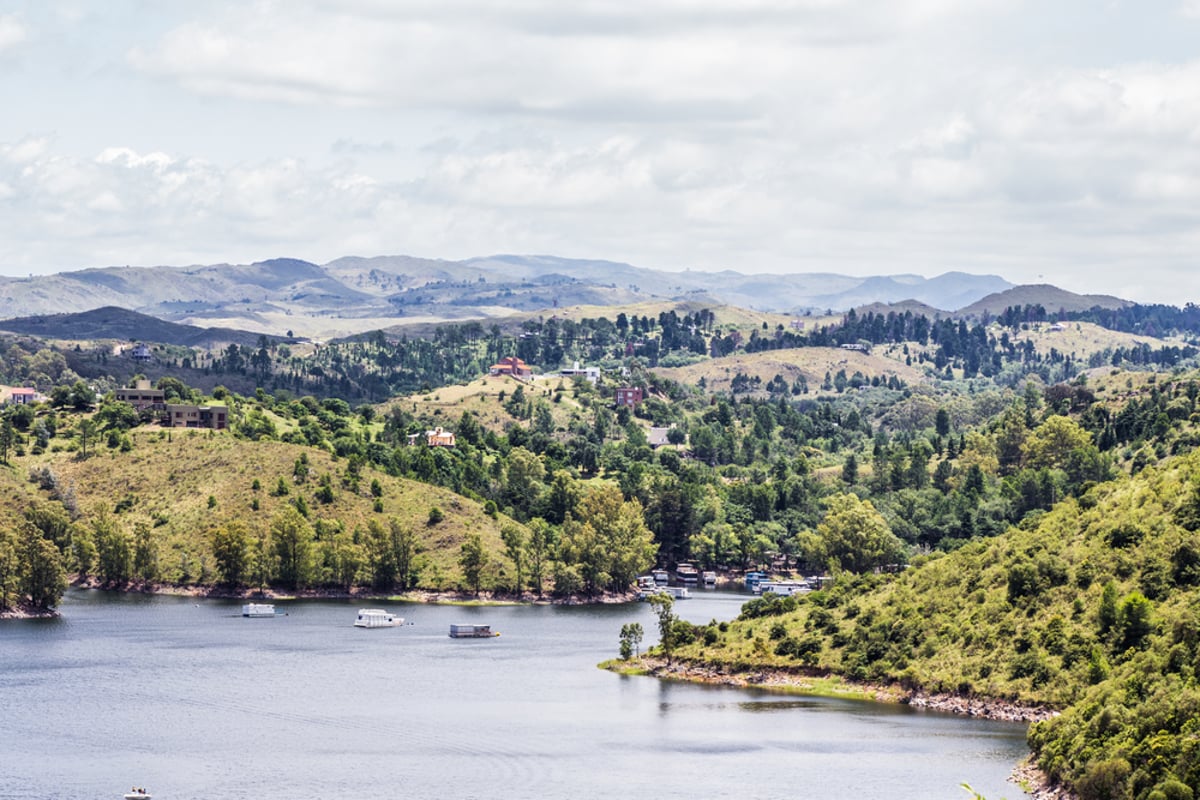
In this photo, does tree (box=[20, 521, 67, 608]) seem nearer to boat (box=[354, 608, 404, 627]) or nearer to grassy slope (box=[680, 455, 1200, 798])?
boat (box=[354, 608, 404, 627])

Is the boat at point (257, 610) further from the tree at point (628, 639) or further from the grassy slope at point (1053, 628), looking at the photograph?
the grassy slope at point (1053, 628)

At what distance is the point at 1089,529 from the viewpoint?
14038cm

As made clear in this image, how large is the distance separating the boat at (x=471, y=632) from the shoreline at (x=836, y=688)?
25.5 metres

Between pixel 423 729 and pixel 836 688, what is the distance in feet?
116

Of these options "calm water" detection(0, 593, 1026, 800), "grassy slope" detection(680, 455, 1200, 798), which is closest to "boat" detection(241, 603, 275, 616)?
"calm water" detection(0, 593, 1026, 800)

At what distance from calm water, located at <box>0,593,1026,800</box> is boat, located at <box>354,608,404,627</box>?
12.5 meters

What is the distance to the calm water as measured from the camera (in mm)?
104625

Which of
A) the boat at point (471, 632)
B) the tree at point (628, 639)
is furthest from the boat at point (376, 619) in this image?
the tree at point (628, 639)

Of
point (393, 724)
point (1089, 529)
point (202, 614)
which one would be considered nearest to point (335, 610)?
point (202, 614)

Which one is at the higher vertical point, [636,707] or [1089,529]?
[1089,529]

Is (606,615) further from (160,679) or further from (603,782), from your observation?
(603,782)

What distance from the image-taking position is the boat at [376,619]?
601ft

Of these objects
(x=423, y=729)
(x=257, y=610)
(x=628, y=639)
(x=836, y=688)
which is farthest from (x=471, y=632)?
(x=423, y=729)

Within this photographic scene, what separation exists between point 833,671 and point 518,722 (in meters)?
29.5
